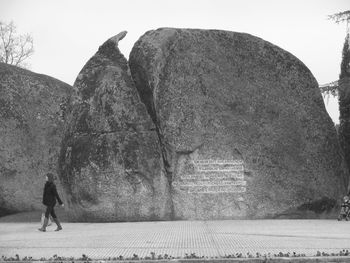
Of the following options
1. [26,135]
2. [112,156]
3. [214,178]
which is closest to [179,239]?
[214,178]

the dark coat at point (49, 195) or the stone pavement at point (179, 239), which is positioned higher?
the dark coat at point (49, 195)

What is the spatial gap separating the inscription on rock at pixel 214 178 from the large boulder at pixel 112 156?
2.03 ft

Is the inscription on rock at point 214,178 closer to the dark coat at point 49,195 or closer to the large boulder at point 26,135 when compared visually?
the dark coat at point 49,195

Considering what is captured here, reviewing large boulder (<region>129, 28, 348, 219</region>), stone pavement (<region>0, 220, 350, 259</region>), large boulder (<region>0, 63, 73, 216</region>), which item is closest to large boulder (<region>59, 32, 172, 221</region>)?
large boulder (<region>129, 28, 348, 219</region>)

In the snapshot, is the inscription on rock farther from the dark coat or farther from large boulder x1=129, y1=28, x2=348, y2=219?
the dark coat

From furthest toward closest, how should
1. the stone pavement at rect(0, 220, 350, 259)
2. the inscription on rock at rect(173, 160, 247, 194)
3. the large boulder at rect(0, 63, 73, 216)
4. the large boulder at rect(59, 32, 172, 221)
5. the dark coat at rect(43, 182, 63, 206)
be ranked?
the large boulder at rect(0, 63, 73, 216)
the inscription on rock at rect(173, 160, 247, 194)
the large boulder at rect(59, 32, 172, 221)
the dark coat at rect(43, 182, 63, 206)
the stone pavement at rect(0, 220, 350, 259)

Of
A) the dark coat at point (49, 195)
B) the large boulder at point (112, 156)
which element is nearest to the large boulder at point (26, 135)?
the large boulder at point (112, 156)

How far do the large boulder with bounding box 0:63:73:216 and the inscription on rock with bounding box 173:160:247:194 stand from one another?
5.91 m

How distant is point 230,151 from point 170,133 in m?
1.78

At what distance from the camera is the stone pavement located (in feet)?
32.0

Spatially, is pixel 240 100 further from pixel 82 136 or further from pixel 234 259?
pixel 234 259

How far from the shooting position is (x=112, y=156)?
1645 cm

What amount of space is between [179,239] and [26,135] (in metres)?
10.6

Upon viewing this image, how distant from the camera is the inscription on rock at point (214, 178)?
16469 millimetres
